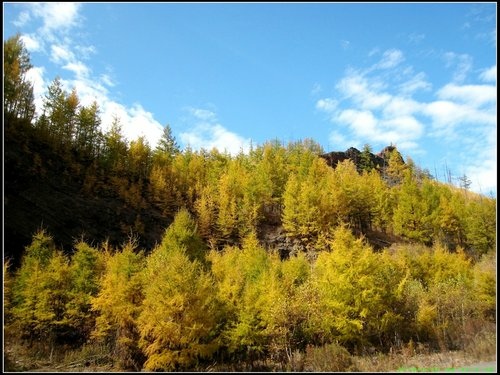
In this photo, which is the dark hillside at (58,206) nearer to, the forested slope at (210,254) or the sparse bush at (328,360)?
the forested slope at (210,254)

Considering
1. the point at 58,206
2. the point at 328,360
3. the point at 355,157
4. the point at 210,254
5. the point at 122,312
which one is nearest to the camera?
the point at 328,360

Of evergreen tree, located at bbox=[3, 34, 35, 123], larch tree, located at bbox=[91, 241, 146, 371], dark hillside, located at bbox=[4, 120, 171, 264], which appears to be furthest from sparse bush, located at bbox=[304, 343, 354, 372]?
evergreen tree, located at bbox=[3, 34, 35, 123]

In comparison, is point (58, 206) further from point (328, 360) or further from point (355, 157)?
point (355, 157)

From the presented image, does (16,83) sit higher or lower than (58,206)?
higher

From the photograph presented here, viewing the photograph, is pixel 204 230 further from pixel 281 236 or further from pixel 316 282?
pixel 316 282

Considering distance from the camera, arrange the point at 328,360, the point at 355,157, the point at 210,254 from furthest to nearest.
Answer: the point at 355,157
the point at 210,254
the point at 328,360

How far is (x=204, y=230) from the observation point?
53062 mm

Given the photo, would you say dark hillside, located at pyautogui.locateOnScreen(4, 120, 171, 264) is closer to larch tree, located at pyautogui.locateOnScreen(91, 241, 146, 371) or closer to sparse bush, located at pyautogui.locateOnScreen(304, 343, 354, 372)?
larch tree, located at pyautogui.locateOnScreen(91, 241, 146, 371)

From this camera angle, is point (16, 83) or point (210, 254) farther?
point (16, 83)

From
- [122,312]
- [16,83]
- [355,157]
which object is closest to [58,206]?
[16,83]

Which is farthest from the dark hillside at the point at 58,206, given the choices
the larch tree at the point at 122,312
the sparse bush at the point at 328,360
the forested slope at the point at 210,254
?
the sparse bush at the point at 328,360

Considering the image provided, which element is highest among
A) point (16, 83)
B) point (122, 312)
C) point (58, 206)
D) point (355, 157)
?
point (355, 157)

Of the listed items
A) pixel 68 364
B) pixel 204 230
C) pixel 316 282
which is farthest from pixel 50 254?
pixel 204 230

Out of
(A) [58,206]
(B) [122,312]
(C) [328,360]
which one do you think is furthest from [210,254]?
(C) [328,360]
